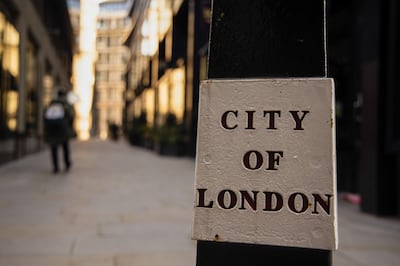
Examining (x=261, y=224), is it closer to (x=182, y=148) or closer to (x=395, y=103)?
(x=395, y=103)

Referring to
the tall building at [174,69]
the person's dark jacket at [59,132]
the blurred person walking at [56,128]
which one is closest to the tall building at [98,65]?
the tall building at [174,69]

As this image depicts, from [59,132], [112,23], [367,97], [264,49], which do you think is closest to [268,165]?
[264,49]

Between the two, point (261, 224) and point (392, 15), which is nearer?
point (261, 224)

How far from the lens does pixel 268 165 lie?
2088 mm

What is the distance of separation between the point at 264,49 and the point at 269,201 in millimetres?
664

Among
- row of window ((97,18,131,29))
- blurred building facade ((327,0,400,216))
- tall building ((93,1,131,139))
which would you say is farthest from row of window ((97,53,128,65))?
blurred building facade ((327,0,400,216))

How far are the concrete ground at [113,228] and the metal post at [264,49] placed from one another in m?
1.96

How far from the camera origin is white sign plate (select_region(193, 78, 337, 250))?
6.70ft

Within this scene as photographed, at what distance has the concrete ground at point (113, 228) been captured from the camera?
424 centimetres

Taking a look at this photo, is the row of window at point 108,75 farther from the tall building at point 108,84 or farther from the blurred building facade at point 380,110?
the blurred building facade at point 380,110

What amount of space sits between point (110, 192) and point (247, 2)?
6707 mm

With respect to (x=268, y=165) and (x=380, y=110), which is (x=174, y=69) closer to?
(x=380, y=110)

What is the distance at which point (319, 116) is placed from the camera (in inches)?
81.6

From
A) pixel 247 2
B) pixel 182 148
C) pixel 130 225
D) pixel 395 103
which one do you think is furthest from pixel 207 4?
pixel 247 2
